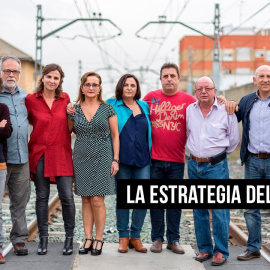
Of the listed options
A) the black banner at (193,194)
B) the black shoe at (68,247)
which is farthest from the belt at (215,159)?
the black shoe at (68,247)

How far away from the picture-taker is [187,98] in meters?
5.53

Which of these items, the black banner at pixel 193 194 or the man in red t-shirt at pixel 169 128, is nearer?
the black banner at pixel 193 194

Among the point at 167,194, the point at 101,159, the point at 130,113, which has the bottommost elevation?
the point at 167,194

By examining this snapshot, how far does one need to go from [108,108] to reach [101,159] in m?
0.56

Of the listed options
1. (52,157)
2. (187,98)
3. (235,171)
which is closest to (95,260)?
(52,157)

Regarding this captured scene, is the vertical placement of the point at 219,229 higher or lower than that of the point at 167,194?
lower

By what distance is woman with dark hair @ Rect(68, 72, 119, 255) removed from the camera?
5195 millimetres

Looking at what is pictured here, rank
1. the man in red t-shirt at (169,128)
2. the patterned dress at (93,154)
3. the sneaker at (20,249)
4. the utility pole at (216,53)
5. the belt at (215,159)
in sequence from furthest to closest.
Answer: the utility pole at (216,53) < the man in red t-shirt at (169,128) < the sneaker at (20,249) < the patterned dress at (93,154) < the belt at (215,159)

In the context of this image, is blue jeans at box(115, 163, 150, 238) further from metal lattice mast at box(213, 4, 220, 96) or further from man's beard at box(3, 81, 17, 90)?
metal lattice mast at box(213, 4, 220, 96)

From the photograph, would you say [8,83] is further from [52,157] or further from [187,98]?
[187,98]

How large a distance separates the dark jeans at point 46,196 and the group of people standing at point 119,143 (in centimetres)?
1

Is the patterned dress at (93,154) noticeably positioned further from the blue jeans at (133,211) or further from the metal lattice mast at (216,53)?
the metal lattice mast at (216,53)

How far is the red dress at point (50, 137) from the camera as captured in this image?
5.16 m

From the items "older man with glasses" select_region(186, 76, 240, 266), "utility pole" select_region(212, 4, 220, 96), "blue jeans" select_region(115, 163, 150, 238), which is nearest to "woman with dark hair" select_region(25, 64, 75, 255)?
"blue jeans" select_region(115, 163, 150, 238)
